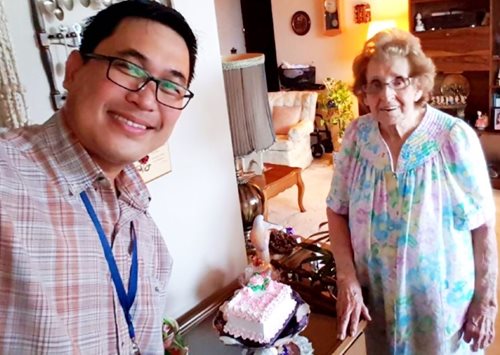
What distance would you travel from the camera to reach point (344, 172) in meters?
1.52

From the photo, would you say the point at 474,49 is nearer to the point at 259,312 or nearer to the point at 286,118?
the point at 286,118

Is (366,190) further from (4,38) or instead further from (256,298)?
(4,38)

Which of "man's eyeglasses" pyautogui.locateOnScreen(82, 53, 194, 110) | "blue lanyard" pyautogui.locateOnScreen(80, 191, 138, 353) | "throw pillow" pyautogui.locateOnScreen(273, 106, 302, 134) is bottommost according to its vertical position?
"throw pillow" pyautogui.locateOnScreen(273, 106, 302, 134)

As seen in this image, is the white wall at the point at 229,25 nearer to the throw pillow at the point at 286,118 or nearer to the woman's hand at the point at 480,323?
the throw pillow at the point at 286,118

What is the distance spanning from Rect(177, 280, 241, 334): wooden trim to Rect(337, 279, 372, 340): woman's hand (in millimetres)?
342

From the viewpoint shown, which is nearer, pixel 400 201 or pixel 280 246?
pixel 400 201

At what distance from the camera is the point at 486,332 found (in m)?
1.42

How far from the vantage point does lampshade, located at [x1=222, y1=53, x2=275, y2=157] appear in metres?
1.61

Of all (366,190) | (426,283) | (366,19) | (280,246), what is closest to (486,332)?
(426,283)

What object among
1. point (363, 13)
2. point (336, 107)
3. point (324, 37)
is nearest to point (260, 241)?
point (336, 107)

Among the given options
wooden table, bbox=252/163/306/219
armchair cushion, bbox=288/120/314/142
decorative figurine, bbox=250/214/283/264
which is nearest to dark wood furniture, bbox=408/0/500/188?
armchair cushion, bbox=288/120/314/142

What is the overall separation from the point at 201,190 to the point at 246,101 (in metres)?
0.37

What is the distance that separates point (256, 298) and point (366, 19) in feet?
15.0

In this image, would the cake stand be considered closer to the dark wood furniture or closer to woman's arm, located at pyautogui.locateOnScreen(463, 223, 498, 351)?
woman's arm, located at pyautogui.locateOnScreen(463, 223, 498, 351)
